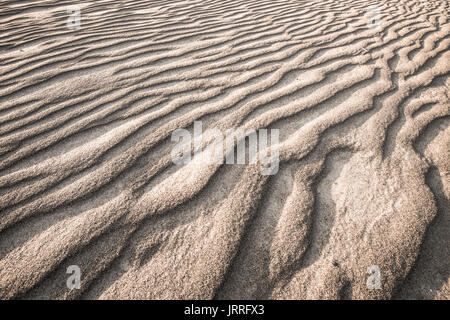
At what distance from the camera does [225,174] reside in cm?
143

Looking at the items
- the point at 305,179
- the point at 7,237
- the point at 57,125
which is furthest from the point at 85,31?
the point at 305,179

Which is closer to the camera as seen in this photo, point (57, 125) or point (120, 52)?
point (57, 125)

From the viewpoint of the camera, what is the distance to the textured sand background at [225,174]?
1.07 meters

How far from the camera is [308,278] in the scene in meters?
1.06

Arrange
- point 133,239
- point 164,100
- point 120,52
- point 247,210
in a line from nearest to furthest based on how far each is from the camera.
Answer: point 133,239 < point 247,210 < point 164,100 < point 120,52

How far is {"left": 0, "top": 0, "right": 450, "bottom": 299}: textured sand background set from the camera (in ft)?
3.51

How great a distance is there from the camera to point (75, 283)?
104cm

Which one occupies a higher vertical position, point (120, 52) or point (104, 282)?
point (120, 52)

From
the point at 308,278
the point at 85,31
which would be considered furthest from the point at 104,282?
the point at 85,31

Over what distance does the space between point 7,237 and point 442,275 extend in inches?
75.7

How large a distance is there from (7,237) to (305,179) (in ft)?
4.91
